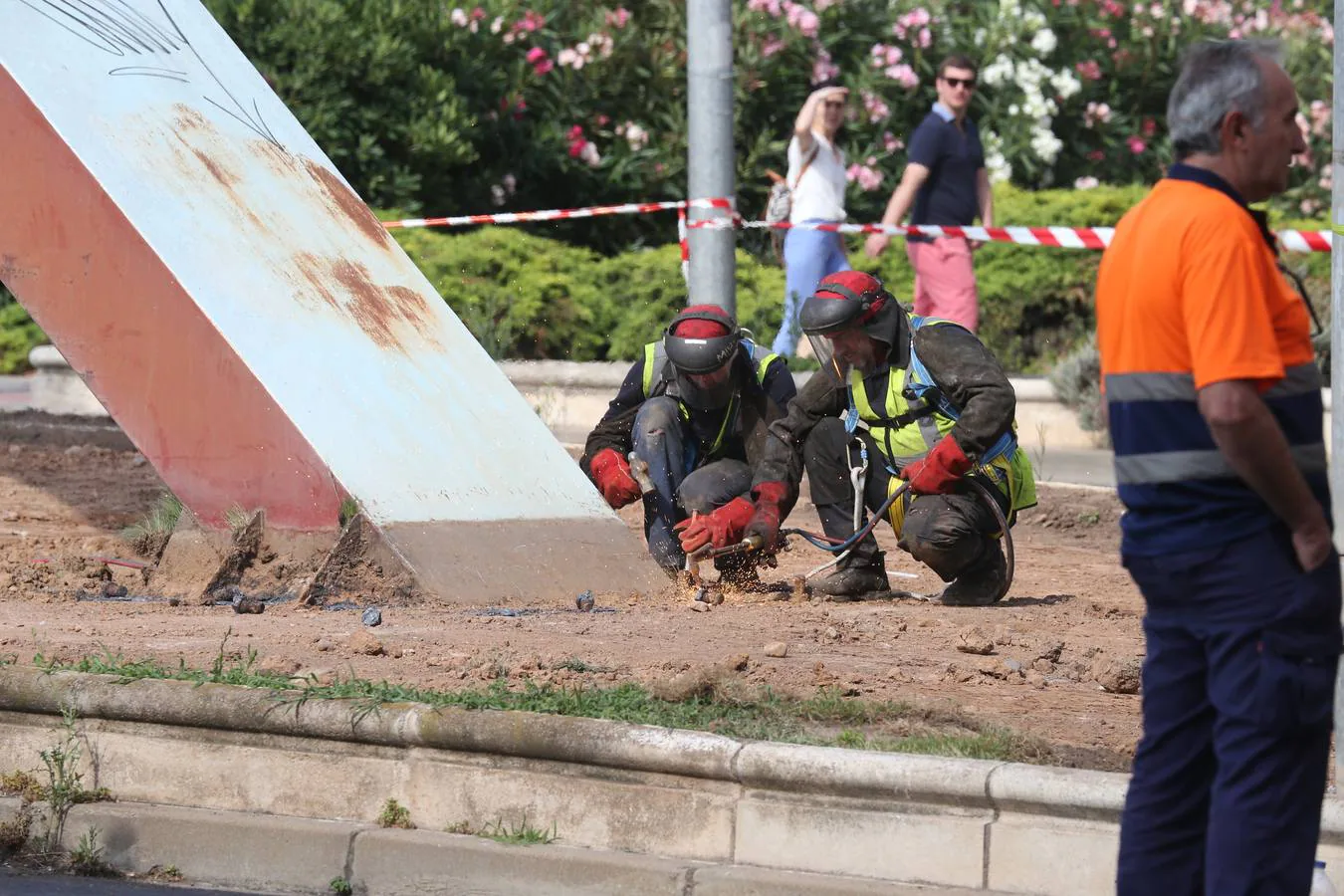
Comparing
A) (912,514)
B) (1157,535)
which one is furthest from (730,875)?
(912,514)

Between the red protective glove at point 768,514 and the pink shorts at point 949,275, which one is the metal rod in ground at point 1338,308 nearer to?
the red protective glove at point 768,514

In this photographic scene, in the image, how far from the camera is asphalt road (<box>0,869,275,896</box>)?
4.69 m

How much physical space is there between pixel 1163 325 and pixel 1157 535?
35 centimetres

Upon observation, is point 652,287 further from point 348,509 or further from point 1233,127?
point 1233,127

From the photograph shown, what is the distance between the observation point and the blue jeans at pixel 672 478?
7641mm

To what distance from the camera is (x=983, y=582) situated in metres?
7.34

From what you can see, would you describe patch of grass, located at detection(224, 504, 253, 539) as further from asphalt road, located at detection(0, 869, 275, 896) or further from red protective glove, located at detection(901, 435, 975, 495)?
asphalt road, located at detection(0, 869, 275, 896)

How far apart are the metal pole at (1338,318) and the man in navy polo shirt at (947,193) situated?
21.3 ft

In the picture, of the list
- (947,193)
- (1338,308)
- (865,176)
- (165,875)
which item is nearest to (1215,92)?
(1338,308)

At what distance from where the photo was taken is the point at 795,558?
870cm

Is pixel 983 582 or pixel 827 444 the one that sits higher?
pixel 827 444

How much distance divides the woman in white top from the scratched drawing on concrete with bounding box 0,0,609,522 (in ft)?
13.3

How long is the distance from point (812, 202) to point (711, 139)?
2.09m

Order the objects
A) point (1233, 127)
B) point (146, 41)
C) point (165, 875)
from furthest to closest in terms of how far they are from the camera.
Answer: point (146, 41) → point (165, 875) → point (1233, 127)
